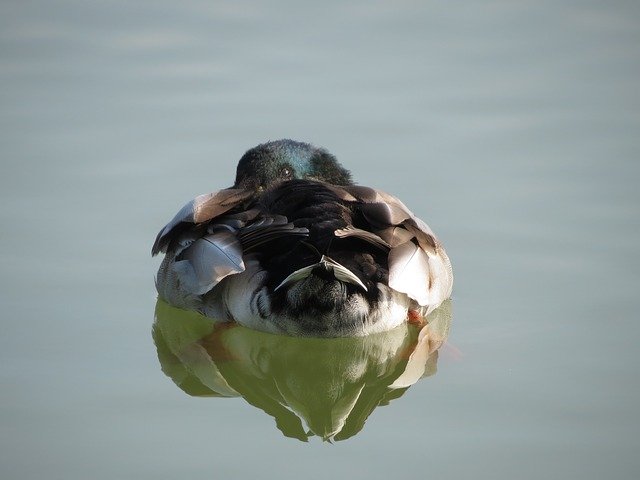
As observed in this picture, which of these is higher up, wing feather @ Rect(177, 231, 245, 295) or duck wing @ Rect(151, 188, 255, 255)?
duck wing @ Rect(151, 188, 255, 255)

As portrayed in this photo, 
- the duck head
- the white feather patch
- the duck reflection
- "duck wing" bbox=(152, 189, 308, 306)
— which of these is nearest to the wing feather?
"duck wing" bbox=(152, 189, 308, 306)

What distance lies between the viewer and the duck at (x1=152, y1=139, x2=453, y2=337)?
7.75m

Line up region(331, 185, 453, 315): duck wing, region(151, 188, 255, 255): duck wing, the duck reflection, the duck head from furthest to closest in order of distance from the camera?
the duck head, region(151, 188, 255, 255): duck wing, region(331, 185, 453, 315): duck wing, the duck reflection

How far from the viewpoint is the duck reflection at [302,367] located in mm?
7270

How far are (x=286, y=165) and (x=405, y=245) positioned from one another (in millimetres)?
1811

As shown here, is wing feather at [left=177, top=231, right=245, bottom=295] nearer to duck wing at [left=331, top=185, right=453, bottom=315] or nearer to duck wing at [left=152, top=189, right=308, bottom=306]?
duck wing at [left=152, top=189, right=308, bottom=306]

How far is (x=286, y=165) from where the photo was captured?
31.7 feet

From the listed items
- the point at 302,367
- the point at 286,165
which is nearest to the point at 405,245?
the point at 302,367

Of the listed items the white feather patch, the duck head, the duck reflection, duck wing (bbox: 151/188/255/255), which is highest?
the duck head

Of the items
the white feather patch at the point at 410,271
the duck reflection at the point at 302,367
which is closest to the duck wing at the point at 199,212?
the duck reflection at the point at 302,367

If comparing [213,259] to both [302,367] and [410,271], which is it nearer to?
[302,367]

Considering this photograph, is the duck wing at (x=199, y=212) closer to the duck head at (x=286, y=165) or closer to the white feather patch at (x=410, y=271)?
the duck head at (x=286, y=165)
